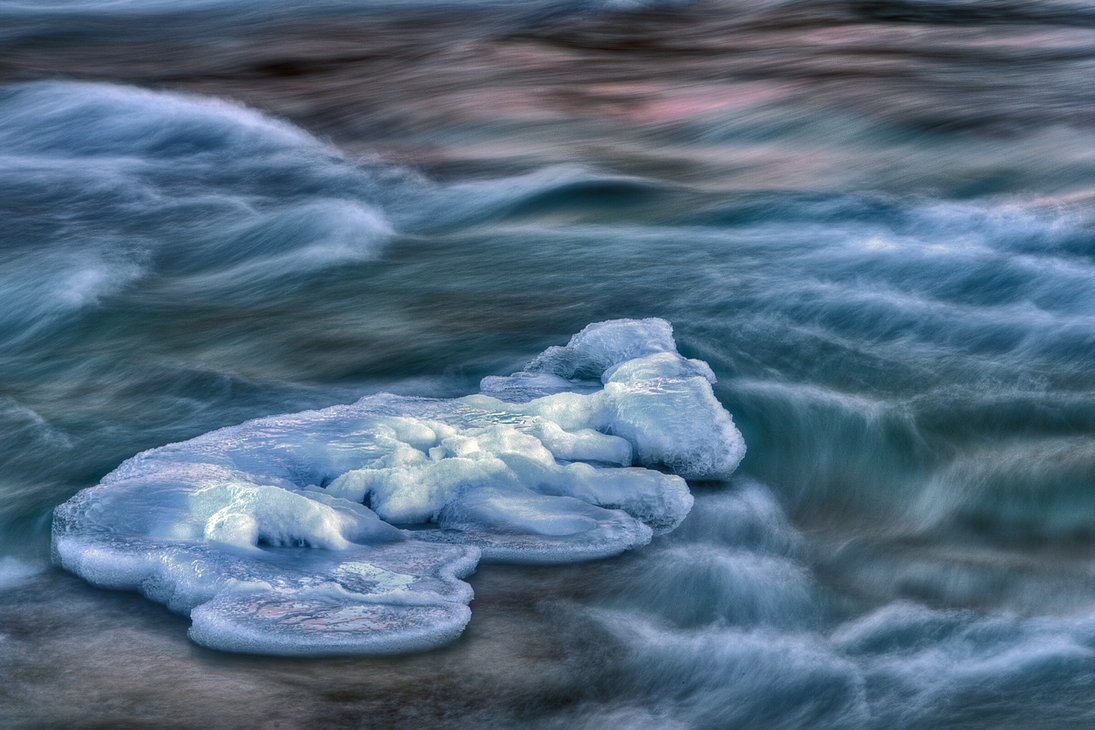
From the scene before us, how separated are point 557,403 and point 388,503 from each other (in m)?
0.78

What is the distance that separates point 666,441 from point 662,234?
2.58 metres

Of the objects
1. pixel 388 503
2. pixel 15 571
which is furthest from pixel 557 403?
pixel 15 571

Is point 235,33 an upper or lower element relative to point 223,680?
upper

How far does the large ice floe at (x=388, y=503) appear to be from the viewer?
2773mm

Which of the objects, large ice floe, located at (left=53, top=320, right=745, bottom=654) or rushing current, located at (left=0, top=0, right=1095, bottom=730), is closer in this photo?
rushing current, located at (left=0, top=0, right=1095, bottom=730)

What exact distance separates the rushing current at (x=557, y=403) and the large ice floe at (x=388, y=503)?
0.01 metres

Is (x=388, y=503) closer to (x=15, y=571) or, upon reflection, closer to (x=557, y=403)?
(x=557, y=403)

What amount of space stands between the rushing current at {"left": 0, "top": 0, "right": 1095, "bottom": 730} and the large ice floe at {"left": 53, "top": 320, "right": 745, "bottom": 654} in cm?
1

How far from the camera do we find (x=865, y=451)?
385 cm

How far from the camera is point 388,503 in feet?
10.7

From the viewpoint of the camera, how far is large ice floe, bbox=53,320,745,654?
2773 mm

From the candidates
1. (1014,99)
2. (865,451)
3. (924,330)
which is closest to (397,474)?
(865,451)

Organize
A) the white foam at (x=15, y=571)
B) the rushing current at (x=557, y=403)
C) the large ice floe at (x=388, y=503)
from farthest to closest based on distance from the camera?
the white foam at (x=15, y=571) → the large ice floe at (x=388, y=503) → the rushing current at (x=557, y=403)

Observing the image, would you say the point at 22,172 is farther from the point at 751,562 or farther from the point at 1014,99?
the point at 1014,99
